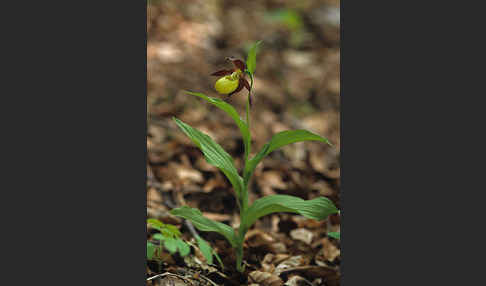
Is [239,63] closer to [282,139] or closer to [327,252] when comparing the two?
[282,139]

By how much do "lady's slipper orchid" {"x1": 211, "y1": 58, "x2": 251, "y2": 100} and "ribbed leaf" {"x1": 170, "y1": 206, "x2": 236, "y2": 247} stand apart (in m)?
0.47

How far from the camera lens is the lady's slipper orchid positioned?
1.63 meters

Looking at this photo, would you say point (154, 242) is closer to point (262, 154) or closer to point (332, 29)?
point (262, 154)

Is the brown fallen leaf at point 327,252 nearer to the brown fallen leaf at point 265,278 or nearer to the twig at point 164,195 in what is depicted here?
the brown fallen leaf at point 265,278

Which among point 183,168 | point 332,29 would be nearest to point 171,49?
point 183,168

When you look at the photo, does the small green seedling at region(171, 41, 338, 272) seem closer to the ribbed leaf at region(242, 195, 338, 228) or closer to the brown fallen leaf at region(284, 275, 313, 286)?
the ribbed leaf at region(242, 195, 338, 228)

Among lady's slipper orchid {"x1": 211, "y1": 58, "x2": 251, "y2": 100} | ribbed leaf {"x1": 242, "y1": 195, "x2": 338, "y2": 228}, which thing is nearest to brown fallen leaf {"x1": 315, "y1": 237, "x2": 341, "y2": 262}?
ribbed leaf {"x1": 242, "y1": 195, "x2": 338, "y2": 228}

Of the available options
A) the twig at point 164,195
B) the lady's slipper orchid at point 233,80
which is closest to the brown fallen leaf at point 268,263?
the twig at point 164,195

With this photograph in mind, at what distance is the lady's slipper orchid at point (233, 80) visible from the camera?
1635 mm

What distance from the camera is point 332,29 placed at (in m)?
4.45

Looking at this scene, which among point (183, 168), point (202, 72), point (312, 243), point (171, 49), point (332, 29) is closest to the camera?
point (312, 243)

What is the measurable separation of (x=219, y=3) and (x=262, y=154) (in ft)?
10.3

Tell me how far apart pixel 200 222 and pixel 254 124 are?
1414 mm

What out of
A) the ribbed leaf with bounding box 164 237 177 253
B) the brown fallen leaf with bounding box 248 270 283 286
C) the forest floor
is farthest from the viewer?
the forest floor
